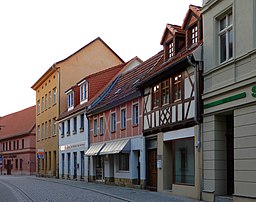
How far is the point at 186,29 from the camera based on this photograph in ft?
73.4

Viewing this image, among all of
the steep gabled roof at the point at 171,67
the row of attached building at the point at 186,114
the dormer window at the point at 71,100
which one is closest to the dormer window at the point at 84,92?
the row of attached building at the point at 186,114

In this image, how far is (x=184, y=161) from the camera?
2114 cm

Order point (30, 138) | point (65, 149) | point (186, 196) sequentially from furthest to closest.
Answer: point (30, 138) → point (65, 149) → point (186, 196)

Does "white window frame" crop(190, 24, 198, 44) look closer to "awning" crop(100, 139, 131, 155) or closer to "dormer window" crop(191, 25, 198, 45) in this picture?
"dormer window" crop(191, 25, 198, 45)

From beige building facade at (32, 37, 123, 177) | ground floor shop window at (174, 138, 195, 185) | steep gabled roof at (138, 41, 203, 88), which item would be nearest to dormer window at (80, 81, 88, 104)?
beige building facade at (32, 37, 123, 177)

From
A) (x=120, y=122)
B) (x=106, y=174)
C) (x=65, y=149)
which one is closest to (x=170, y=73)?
(x=120, y=122)

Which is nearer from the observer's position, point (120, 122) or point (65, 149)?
point (120, 122)

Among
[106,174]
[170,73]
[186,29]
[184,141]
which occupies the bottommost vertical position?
[106,174]

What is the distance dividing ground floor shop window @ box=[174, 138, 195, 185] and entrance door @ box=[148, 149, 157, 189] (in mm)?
2547

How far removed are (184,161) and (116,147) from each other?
8.14 metres

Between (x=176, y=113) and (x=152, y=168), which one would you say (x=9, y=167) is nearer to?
(x=152, y=168)

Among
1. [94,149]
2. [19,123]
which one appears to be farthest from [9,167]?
[94,149]

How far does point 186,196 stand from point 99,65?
1080 inches

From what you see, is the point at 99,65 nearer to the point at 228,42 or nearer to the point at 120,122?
the point at 120,122
